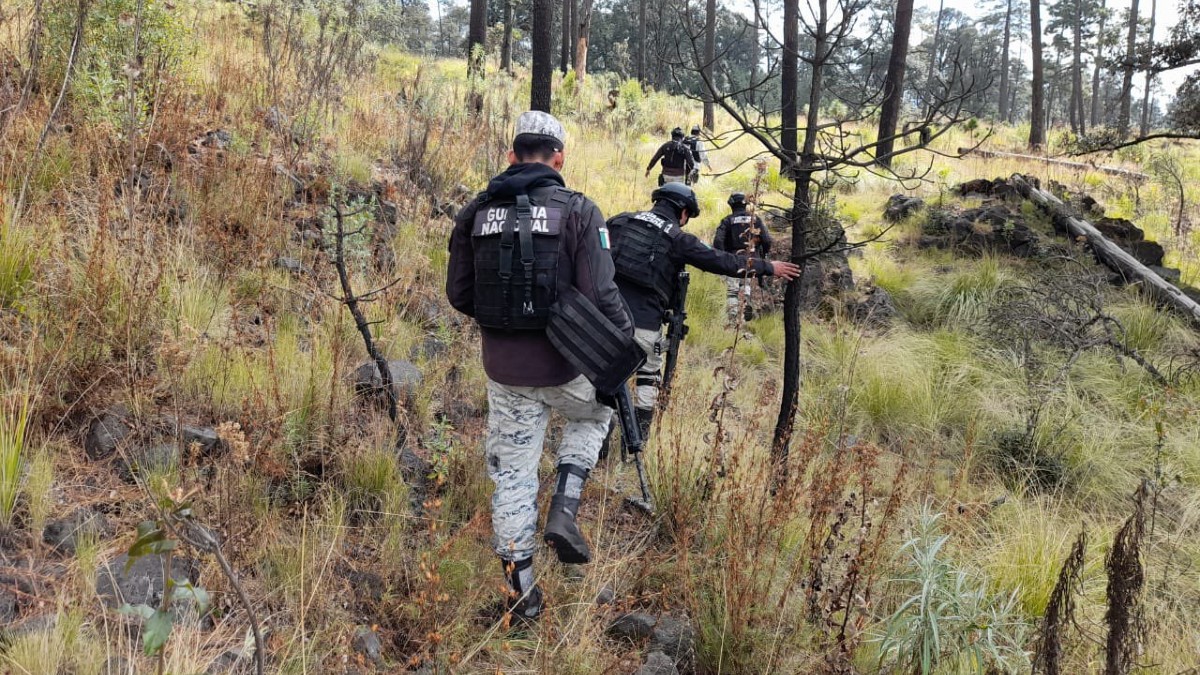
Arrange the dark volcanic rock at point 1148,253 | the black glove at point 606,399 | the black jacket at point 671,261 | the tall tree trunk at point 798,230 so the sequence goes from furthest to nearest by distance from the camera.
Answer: the dark volcanic rock at point 1148,253
the black jacket at point 671,261
the tall tree trunk at point 798,230
the black glove at point 606,399

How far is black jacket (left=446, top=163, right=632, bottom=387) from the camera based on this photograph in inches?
112

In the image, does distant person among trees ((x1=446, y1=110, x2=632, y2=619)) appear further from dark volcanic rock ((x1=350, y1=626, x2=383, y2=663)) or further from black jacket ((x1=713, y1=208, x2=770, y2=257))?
black jacket ((x1=713, y1=208, x2=770, y2=257))

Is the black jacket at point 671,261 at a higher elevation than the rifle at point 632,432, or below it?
higher

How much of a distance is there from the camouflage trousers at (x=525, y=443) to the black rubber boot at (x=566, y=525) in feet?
0.34

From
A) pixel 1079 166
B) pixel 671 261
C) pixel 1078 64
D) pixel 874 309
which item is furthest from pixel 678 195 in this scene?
pixel 1078 64

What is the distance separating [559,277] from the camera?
2.86 m

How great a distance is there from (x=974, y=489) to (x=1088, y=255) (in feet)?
17.7

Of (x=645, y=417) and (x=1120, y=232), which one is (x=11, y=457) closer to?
(x=645, y=417)

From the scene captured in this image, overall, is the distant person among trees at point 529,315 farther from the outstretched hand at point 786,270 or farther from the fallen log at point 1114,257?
the fallen log at point 1114,257

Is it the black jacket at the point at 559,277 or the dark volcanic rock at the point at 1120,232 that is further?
the dark volcanic rock at the point at 1120,232

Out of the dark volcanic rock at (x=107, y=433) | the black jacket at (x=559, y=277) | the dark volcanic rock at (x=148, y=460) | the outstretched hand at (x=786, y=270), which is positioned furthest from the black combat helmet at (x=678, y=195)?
the dark volcanic rock at (x=107, y=433)

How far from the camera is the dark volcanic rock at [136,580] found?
2285 mm

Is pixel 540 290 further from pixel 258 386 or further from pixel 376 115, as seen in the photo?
pixel 376 115

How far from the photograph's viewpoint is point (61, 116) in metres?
4.58
